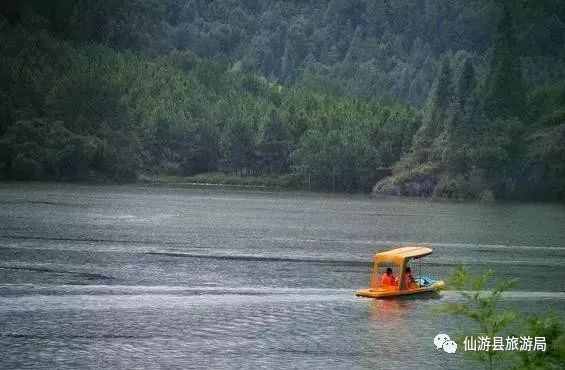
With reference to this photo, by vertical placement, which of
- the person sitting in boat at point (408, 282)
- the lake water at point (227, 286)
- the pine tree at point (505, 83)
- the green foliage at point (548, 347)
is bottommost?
the lake water at point (227, 286)

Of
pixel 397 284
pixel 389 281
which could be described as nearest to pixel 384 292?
pixel 389 281

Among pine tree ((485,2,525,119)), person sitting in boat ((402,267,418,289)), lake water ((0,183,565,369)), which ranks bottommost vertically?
lake water ((0,183,565,369))

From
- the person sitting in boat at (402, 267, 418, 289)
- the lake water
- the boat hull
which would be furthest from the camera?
the person sitting in boat at (402, 267, 418, 289)

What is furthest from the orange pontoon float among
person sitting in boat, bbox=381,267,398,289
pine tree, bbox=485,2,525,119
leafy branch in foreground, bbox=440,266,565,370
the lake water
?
pine tree, bbox=485,2,525,119

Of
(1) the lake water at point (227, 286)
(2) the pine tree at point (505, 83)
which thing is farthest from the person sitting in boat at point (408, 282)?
(2) the pine tree at point (505, 83)

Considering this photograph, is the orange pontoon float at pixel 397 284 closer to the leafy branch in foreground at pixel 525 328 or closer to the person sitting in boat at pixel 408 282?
the person sitting in boat at pixel 408 282

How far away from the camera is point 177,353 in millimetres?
39062

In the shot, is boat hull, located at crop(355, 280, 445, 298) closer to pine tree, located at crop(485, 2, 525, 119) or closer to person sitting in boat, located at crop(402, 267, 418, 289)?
person sitting in boat, located at crop(402, 267, 418, 289)

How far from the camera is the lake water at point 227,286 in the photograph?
3969 centimetres

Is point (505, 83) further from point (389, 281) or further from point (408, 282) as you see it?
point (389, 281)

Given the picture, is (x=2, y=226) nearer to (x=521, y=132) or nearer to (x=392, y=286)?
(x=392, y=286)

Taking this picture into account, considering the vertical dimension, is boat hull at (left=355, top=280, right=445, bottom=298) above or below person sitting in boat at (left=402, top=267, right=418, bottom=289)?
below

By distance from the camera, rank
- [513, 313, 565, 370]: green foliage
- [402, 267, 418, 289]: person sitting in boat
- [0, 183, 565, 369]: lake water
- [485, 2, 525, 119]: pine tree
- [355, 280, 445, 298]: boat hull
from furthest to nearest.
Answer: [485, 2, 525, 119]: pine tree → [402, 267, 418, 289]: person sitting in boat → [355, 280, 445, 298]: boat hull → [0, 183, 565, 369]: lake water → [513, 313, 565, 370]: green foliage

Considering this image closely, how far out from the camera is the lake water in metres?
39.7
